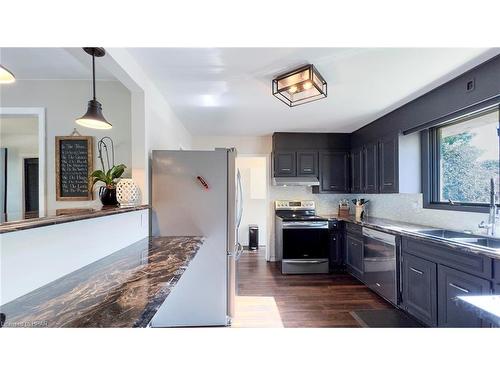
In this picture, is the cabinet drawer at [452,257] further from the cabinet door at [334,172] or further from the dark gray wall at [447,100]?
the cabinet door at [334,172]

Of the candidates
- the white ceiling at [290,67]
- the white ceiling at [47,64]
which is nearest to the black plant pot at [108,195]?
the white ceiling at [47,64]

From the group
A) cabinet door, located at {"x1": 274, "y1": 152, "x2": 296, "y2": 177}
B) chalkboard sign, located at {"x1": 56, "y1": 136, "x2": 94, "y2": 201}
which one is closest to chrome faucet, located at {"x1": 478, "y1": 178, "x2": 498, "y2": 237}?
cabinet door, located at {"x1": 274, "y1": 152, "x2": 296, "y2": 177}

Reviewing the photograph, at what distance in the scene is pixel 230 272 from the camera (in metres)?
2.57

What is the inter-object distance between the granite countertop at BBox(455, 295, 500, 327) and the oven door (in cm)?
325

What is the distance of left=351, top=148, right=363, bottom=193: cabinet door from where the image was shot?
4.30 meters

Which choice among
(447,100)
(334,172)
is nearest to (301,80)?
(447,100)

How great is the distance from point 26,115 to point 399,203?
172 inches

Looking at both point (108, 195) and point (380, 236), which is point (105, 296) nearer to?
point (108, 195)

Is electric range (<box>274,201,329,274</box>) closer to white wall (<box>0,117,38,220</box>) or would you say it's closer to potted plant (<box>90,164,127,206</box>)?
potted plant (<box>90,164,127,206</box>)

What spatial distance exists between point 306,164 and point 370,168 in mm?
1068

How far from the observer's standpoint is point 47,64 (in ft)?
6.82

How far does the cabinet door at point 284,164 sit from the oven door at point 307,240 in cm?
94

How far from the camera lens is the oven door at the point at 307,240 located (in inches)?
165
